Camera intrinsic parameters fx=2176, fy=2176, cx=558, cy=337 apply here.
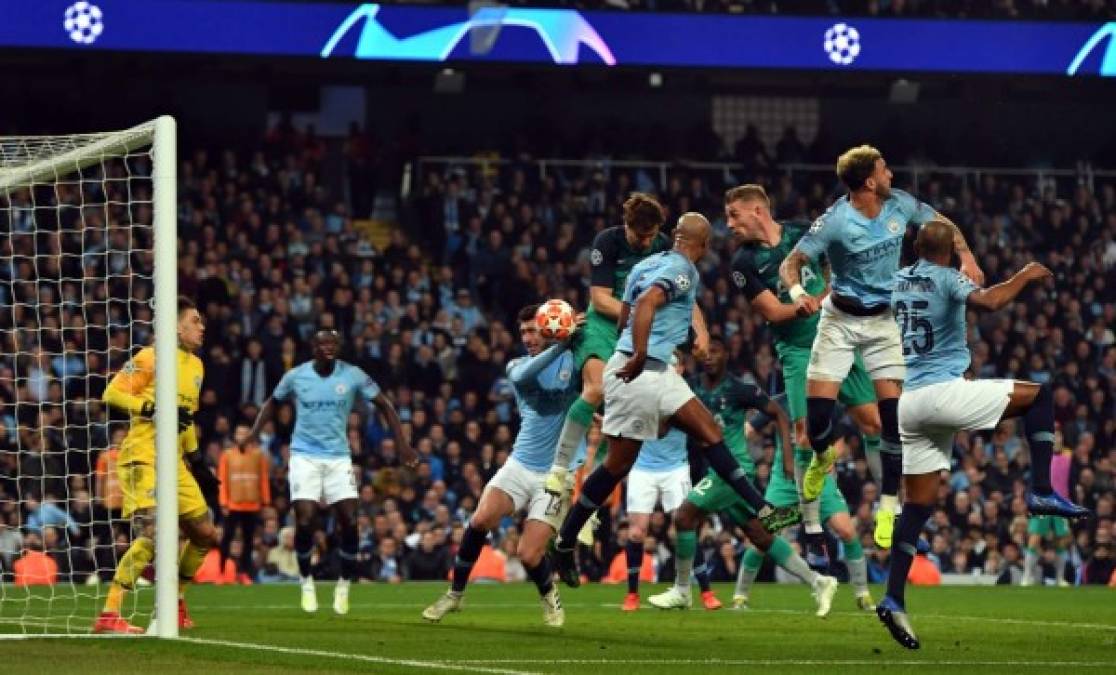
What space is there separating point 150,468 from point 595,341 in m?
3.19

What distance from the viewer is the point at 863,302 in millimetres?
14688

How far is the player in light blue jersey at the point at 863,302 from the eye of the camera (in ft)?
46.3

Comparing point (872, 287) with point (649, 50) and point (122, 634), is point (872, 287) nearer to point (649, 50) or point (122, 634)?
point (122, 634)

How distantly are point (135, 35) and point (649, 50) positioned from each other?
8003 mm

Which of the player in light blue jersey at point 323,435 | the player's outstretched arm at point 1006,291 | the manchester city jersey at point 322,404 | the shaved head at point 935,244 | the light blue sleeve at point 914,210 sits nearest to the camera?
the player's outstretched arm at point 1006,291

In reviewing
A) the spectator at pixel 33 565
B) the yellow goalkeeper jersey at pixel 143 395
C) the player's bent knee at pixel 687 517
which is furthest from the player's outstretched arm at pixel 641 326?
the spectator at pixel 33 565

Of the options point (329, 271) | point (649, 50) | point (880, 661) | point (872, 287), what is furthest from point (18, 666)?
point (649, 50)

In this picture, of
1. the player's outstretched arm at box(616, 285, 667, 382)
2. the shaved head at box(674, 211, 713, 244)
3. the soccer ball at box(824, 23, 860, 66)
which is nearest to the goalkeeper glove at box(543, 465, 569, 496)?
the player's outstretched arm at box(616, 285, 667, 382)

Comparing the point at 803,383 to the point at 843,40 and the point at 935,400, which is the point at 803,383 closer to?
the point at 935,400

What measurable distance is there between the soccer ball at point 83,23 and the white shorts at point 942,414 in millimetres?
21574

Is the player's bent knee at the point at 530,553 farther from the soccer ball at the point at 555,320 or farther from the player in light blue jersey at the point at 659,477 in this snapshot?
the player in light blue jersey at the point at 659,477

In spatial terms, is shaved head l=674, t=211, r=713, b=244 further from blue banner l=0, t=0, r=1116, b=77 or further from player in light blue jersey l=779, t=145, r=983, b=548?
blue banner l=0, t=0, r=1116, b=77

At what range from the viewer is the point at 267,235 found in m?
31.3

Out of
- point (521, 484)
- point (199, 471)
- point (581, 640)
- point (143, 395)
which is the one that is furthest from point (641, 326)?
point (199, 471)
